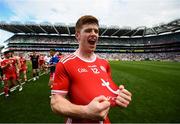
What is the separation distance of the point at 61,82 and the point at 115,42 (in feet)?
309

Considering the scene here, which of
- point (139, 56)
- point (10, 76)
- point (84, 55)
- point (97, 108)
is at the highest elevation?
point (84, 55)

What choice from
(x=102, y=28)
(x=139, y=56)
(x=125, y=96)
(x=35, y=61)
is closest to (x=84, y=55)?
(x=125, y=96)

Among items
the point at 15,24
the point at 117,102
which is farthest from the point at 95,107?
the point at 15,24

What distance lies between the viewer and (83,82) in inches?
76.7

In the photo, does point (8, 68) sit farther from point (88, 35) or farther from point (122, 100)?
point (122, 100)

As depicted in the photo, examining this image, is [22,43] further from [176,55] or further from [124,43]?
[176,55]

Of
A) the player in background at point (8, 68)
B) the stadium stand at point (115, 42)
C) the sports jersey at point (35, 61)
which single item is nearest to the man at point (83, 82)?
the player in background at point (8, 68)

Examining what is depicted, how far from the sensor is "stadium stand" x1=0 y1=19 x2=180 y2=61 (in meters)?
83.0

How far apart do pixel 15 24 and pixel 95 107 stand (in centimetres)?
7835

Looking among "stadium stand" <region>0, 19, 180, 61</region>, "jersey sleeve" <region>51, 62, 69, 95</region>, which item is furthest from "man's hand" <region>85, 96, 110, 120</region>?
"stadium stand" <region>0, 19, 180, 61</region>

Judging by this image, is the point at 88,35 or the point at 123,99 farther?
the point at 88,35

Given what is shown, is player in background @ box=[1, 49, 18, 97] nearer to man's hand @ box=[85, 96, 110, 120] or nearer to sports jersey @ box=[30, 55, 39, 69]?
sports jersey @ box=[30, 55, 39, 69]

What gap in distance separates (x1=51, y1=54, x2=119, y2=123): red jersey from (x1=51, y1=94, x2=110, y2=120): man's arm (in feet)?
0.44

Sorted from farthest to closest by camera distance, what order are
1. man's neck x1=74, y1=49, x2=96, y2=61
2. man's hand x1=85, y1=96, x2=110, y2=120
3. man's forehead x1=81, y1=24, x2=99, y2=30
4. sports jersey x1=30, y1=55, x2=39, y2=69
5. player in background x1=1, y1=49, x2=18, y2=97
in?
sports jersey x1=30, y1=55, x2=39, y2=69
player in background x1=1, y1=49, x2=18, y2=97
man's neck x1=74, y1=49, x2=96, y2=61
man's forehead x1=81, y1=24, x2=99, y2=30
man's hand x1=85, y1=96, x2=110, y2=120
